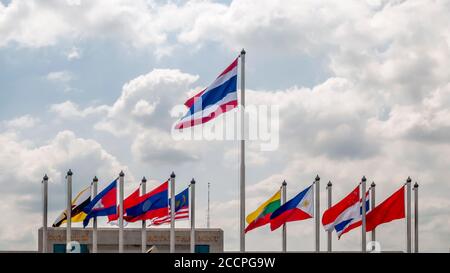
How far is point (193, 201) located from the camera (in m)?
54.4

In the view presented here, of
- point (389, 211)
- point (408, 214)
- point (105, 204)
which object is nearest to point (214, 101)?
point (105, 204)

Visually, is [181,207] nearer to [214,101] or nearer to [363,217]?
[363,217]

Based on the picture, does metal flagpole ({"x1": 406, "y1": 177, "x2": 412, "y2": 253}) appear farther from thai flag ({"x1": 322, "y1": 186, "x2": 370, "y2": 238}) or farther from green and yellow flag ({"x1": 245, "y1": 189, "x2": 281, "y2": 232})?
green and yellow flag ({"x1": 245, "y1": 189, "x2": 281, "y2": 232})

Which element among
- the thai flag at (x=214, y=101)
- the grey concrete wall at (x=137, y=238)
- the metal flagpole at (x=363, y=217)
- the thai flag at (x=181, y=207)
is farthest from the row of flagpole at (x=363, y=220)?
the grey concrete wall at (x=137, y=238)

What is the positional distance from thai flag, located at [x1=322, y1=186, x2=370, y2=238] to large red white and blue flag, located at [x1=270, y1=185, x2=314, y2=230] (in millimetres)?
1380

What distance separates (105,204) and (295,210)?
11.0m

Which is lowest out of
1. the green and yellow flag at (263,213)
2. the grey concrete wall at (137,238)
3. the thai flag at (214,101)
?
the grey concrete wall at (137,238)

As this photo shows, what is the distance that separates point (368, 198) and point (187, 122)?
21818 mm

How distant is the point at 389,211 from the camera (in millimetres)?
51125

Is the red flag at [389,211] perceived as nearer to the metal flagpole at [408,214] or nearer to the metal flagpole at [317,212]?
the metal flagpole at [408,214]

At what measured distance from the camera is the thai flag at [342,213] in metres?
51.8

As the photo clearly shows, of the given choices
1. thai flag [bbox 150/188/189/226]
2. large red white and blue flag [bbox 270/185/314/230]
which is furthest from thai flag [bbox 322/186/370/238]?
thai flag [bbox 150/188/189/226]

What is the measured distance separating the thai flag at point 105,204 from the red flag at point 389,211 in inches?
595
